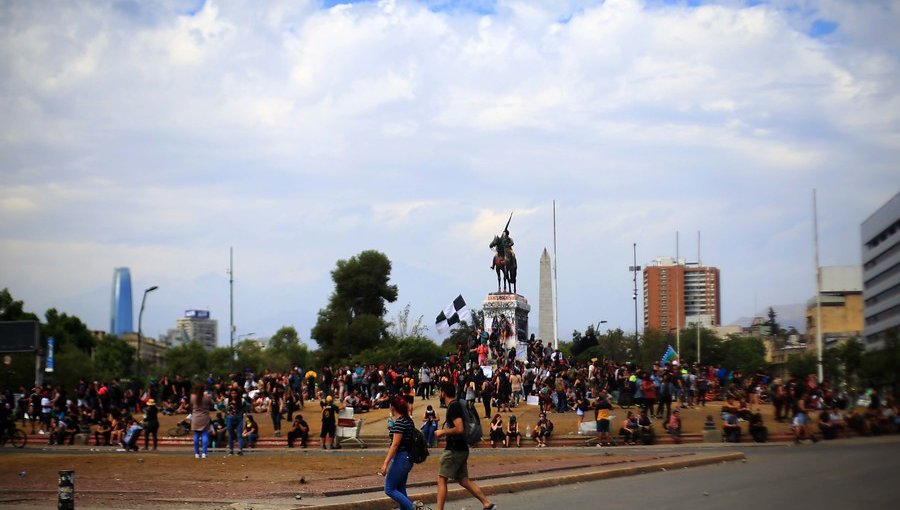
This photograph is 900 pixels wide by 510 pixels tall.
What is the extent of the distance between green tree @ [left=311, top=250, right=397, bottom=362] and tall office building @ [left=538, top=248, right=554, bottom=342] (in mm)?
23316

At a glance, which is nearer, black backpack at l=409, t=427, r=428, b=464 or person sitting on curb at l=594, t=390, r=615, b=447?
black backpack at l=409, t=427, r=428, b=464

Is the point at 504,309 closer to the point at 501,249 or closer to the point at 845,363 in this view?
the point at 501,249

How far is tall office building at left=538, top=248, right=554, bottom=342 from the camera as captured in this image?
233ft

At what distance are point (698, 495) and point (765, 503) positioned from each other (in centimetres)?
177

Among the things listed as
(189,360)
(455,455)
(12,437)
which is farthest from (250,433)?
(189,360)

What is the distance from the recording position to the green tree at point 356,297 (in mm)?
92625

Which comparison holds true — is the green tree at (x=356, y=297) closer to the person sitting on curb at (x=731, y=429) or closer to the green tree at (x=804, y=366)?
the green tree at (x=804, y=366)

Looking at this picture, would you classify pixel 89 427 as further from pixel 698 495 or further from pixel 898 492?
pixel 898 492

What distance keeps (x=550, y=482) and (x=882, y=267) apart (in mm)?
8748

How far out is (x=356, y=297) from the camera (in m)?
94.6

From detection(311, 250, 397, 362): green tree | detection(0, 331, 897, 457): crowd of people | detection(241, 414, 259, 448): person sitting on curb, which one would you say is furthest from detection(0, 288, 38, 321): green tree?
detection(241, 414, 259, 448): person sitting on curb

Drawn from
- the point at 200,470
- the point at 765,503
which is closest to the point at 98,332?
the point at 200,470

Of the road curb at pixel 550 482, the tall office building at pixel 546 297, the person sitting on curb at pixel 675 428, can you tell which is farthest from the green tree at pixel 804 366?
Result: the tall office building at pixel 546 297

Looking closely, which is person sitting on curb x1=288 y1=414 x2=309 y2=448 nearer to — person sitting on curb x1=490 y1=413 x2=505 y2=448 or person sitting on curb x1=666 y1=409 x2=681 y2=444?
person sitting on curb x1=490 y1=413 x2=505 y2=448
